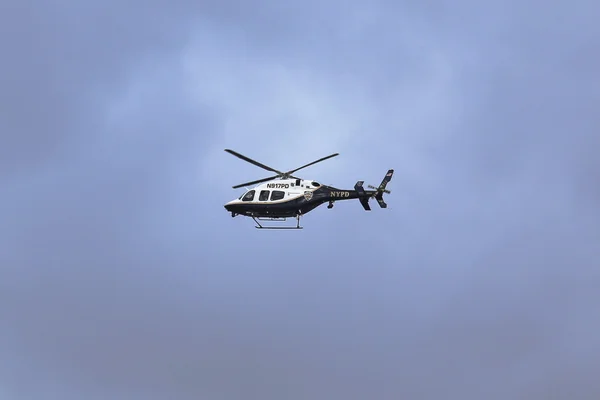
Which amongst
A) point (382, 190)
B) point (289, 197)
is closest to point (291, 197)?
point (289, 197)

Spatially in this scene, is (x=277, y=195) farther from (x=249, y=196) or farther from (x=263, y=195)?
(x=249, y=196)

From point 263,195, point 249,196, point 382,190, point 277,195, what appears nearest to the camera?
point 382,190

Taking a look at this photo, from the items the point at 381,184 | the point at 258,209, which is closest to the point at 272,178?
the point at 258,209

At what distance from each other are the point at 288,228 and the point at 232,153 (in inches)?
424

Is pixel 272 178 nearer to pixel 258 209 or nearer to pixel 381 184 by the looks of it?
pixel 258 209

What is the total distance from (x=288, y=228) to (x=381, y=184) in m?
11.8

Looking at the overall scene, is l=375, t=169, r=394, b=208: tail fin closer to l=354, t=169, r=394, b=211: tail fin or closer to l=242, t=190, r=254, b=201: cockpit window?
l=354, t=169, r=394, b=211: tail fin

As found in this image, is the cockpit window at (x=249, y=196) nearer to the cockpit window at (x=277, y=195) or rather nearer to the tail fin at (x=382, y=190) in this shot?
the cockpit window at (x=277, y=195)

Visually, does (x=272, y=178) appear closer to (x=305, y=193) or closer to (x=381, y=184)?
(x=305, y=193)

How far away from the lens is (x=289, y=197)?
134250mm

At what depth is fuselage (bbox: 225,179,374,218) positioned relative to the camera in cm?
13388

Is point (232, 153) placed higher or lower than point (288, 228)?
higher

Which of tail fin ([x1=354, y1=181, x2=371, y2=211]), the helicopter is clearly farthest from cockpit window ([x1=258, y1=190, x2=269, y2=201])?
tail fin ([x1=354, y1=181, x2=371, y2=211])

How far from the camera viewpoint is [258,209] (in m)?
136
